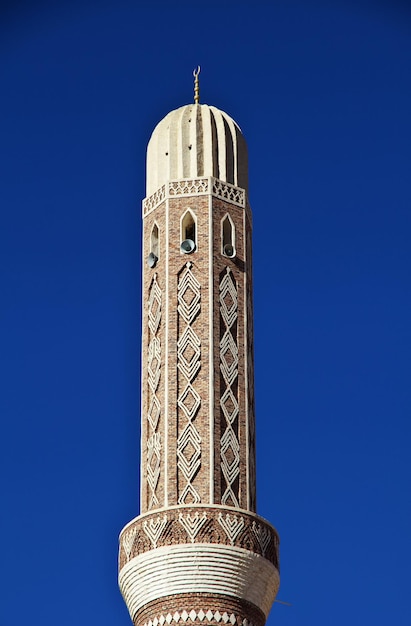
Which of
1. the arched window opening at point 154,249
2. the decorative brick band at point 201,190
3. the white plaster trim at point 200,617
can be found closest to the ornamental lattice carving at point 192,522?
the white plaster trim at point 200,617

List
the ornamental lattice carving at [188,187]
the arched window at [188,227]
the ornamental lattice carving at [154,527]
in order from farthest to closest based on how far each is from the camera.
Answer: the ornamental lattice carving at [188,187] < the arched window at [188,227] < the ornamental lattice carving at [154,527]

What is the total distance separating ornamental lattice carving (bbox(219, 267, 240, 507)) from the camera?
2625 centimetres

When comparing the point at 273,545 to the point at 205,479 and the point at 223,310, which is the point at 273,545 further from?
the point at 223,310

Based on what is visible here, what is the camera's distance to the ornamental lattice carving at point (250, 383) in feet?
87.4

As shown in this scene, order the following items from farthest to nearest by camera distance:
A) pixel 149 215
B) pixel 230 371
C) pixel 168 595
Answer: pixel 149 215 → pixel 230 371 → pixel 168 595

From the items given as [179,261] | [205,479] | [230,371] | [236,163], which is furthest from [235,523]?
[236,163]

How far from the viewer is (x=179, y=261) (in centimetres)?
2795

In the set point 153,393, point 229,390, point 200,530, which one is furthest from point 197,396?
point 200,530

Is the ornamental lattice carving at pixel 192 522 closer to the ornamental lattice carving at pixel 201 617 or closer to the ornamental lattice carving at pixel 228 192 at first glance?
the ornamental lattice carving at pixel 201 617

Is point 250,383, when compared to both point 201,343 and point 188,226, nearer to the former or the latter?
point 201,343

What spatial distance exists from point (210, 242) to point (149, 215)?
4.75 feet

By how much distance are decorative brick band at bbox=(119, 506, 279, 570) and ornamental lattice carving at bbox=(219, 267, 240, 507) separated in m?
0.38

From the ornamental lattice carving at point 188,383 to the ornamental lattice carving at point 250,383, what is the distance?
2.94ft

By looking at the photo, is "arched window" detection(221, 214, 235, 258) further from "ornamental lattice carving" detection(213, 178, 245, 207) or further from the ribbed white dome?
the ribbed white dome
